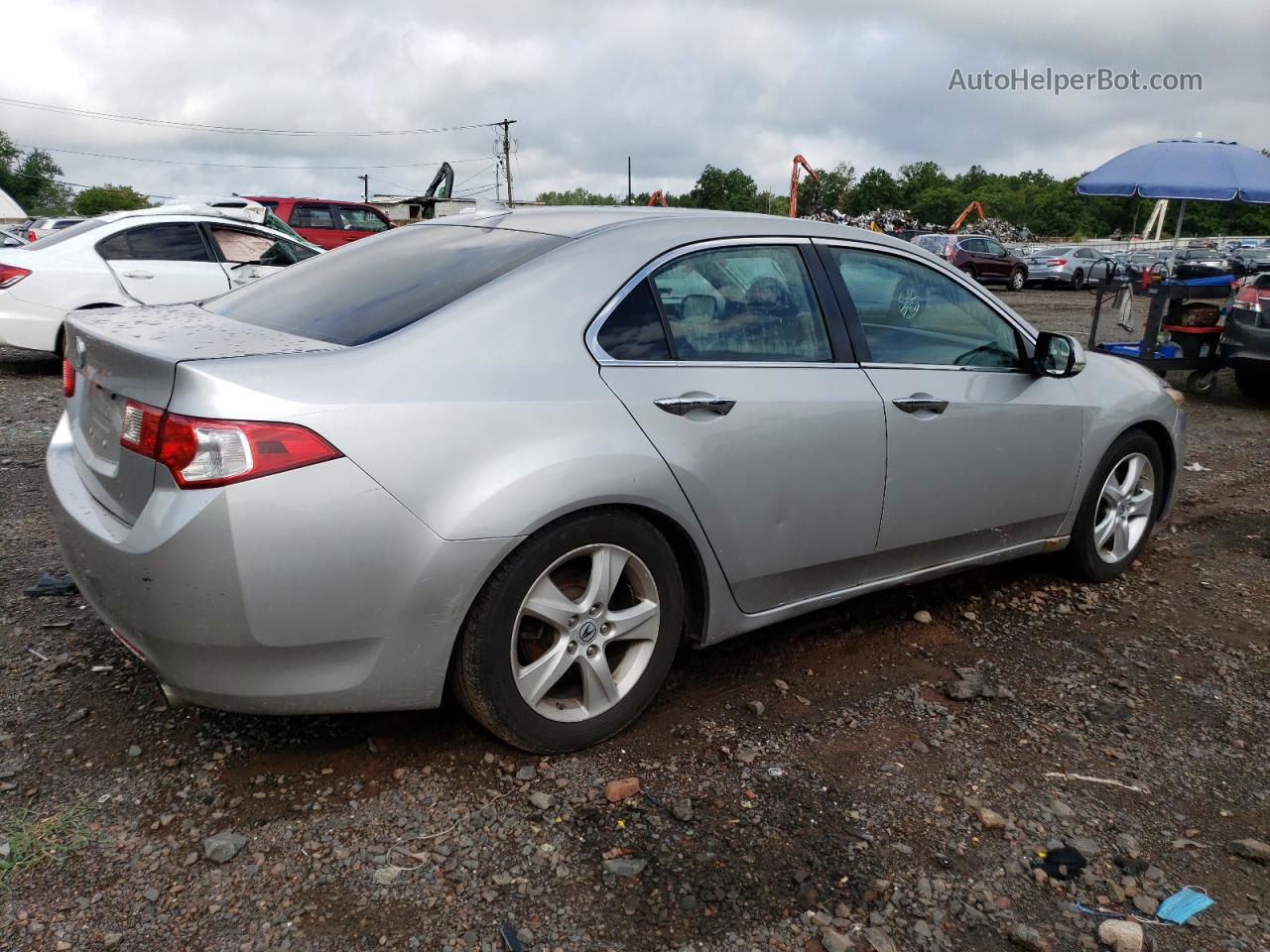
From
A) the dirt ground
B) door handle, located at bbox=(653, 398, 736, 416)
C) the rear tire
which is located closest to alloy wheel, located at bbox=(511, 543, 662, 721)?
the dirt ground

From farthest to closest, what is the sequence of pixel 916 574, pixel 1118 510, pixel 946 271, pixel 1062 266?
1. pixel 1062 266
2. pixel 1118 510
3. pixel 946 271
4. pixel 916 574

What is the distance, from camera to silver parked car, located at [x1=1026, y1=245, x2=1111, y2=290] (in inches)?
1192

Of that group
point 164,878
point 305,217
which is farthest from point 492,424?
point 305,217

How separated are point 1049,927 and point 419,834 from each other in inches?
59.8

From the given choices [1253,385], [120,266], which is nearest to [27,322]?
[120,266]

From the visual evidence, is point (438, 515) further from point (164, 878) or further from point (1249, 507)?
point (1249, 507)

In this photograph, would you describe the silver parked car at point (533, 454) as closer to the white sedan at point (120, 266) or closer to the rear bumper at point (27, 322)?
the white sedan at point (120, 266)

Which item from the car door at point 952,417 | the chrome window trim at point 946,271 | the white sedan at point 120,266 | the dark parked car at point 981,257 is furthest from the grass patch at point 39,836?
the dark parked car at point 981,257

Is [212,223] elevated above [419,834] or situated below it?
above

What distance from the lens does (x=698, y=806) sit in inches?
104

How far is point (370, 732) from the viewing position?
2.90 metres

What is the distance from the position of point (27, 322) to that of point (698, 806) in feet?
27.6

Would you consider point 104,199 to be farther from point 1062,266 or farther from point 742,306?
point 742,306

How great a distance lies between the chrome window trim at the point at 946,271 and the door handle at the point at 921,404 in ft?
0.45
